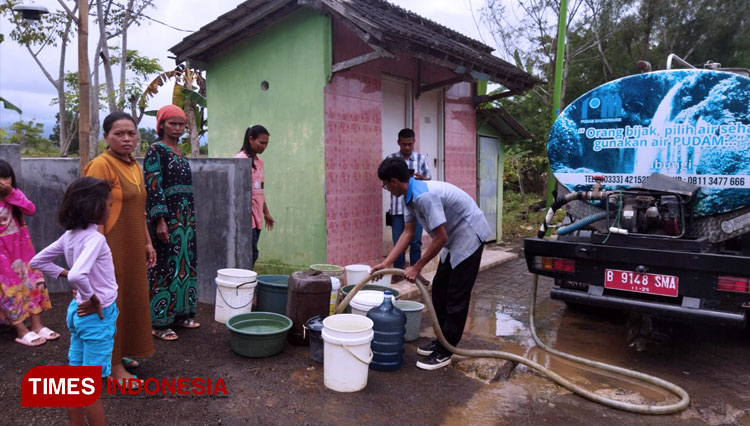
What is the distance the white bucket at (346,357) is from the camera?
11.0ft

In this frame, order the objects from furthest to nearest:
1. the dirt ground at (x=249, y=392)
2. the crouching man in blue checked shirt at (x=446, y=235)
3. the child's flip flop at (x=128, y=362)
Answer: the crouching man in blue checked shirt at (x=446, y=235) → the child's flip flop at (x=128, y=362) → the dirt ground at (x=249, y=392)

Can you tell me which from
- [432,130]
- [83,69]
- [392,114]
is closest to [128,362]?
[83,69]

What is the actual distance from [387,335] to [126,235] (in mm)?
1987

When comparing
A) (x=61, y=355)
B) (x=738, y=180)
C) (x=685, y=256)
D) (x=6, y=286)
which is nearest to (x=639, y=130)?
(x=738, y=180)

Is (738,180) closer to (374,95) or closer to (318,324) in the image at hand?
(318,324)

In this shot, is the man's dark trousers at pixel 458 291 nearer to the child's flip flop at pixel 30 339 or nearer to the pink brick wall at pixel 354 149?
the pink brick wall at pixel 354 149

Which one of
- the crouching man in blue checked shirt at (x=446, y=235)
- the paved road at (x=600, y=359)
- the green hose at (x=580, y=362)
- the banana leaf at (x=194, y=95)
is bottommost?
the paved road at (x=600, y=359)

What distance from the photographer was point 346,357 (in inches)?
133

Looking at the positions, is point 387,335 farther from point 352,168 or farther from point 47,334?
point 352,168

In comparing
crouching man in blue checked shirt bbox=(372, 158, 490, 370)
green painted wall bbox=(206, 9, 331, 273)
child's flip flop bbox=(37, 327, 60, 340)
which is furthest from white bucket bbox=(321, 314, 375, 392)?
green painted wall bbox=(206, 9, 331, 273)

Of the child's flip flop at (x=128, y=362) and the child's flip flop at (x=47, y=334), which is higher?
the child's flip flop at (x=47, y=334)

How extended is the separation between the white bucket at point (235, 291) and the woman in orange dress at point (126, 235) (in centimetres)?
99

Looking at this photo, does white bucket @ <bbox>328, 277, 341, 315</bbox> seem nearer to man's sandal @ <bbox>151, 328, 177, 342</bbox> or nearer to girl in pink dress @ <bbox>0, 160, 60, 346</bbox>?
man's sandal @ <bbox>151, 328, 177, 342</bbox>

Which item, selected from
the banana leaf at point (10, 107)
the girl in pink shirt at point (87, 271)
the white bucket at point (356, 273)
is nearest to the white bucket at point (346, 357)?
the girl in pink shirt at point (87, 271)
